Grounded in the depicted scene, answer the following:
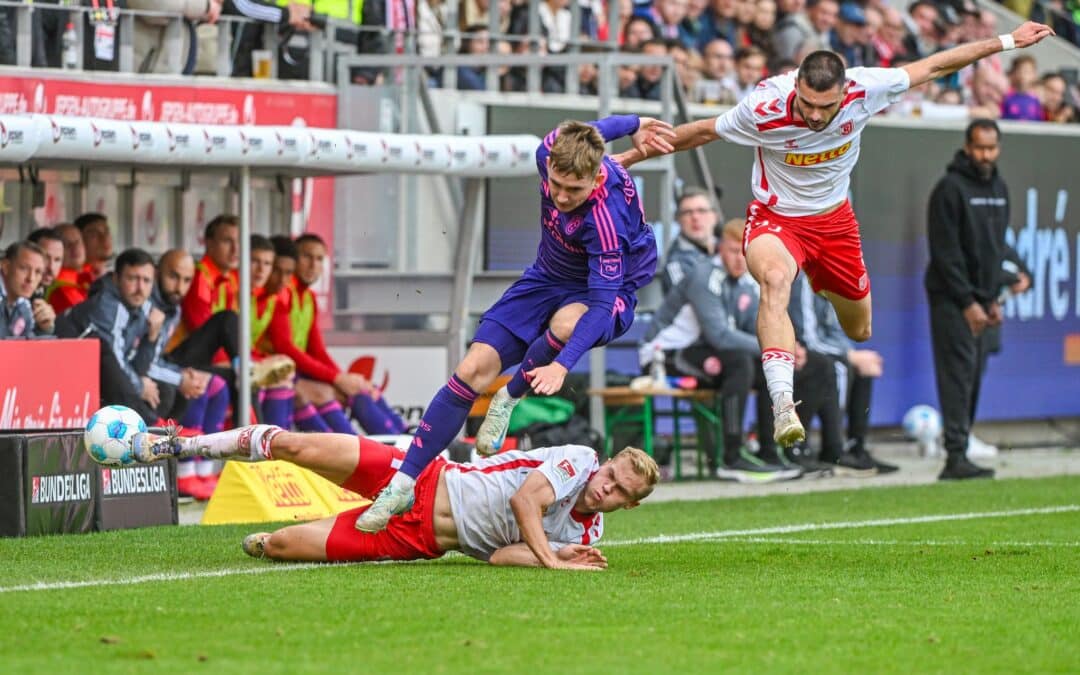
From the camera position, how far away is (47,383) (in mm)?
12734

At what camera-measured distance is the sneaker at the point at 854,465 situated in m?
17.7

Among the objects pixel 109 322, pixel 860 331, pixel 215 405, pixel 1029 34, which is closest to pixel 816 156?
pixel 860 331

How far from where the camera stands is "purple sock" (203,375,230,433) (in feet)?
47.9

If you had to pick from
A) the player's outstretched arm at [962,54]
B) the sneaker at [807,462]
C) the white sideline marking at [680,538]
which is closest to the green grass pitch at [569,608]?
the white sideline marking at [680,538]

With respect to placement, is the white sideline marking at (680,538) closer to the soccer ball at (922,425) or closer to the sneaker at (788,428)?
the sneaker at (788,428)

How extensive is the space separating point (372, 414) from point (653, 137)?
5954 mm

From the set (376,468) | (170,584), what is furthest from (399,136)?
(170,584)

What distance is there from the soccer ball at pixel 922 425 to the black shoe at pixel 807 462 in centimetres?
272

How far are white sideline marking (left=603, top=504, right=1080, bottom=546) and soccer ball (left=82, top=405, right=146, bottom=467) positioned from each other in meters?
2.95

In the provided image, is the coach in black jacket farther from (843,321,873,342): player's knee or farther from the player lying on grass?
the player lying on grass

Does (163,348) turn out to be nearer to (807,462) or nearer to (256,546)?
(256,546)

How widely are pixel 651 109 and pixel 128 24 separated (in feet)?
16.9

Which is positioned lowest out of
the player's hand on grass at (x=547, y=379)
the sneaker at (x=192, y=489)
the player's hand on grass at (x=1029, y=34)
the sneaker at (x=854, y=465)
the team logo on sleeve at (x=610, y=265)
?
the sneaker at (x=854, y=465)

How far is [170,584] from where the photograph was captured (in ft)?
28.6
